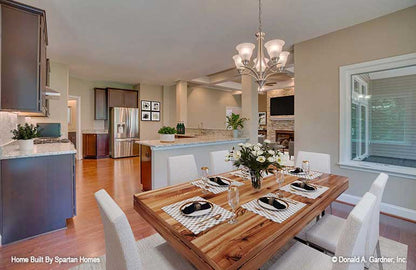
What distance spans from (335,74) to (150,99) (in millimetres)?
5936

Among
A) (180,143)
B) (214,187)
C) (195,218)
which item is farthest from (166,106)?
(195,218)

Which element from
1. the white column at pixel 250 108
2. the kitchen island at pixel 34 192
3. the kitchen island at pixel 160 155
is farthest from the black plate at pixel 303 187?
the white column at pixel 250 108

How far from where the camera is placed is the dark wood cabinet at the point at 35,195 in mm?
1947

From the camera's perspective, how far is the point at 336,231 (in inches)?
58.0

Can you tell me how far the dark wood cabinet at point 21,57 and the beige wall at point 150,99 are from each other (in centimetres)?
497

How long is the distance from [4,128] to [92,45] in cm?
194

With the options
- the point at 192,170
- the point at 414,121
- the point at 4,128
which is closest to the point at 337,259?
the point at 192,170

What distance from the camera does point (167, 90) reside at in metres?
7.62

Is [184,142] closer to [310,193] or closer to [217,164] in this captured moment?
[217,164]

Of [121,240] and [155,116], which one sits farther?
[155,116]

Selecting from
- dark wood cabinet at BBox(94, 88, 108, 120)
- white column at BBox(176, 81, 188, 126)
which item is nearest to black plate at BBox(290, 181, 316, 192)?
white column at BBox(176, 81, 188, 126)

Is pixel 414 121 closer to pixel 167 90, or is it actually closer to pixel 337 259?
pixel 337 259

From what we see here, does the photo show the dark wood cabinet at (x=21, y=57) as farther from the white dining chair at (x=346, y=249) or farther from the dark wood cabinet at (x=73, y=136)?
the dark wood cabinet at (x=73, y=136)

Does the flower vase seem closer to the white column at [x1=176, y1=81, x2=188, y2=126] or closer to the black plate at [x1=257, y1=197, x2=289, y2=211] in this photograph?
the black plate at [x1=257, y1=197, x2=289, y2=211]
